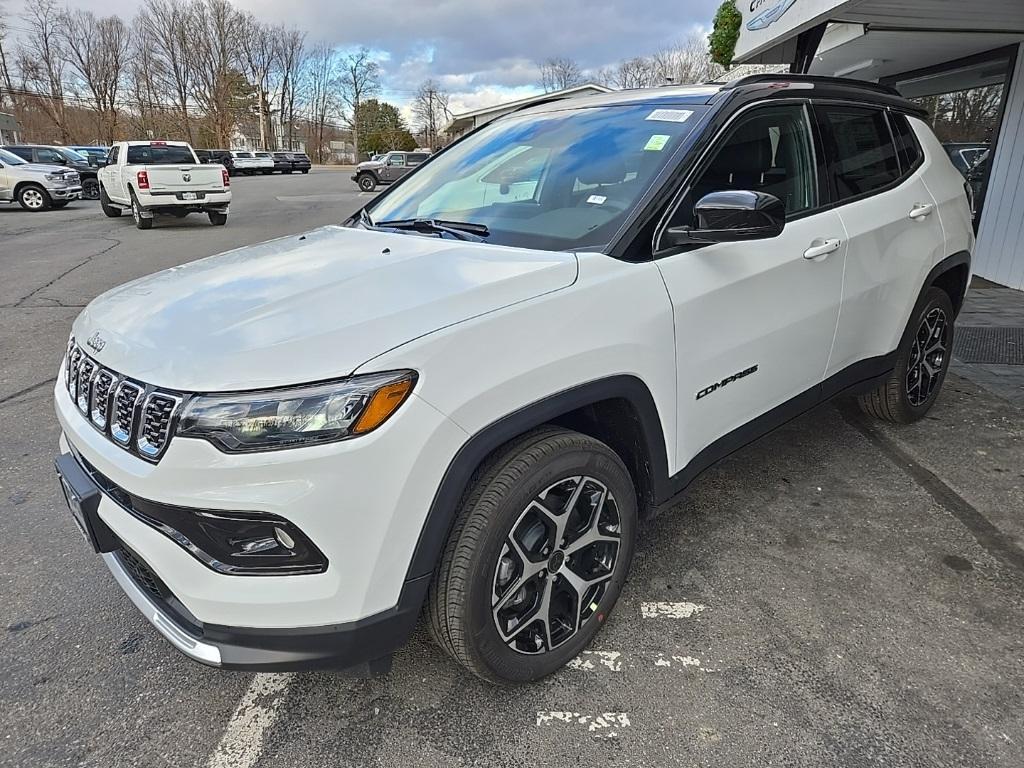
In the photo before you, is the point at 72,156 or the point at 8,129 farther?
the point at 8,129

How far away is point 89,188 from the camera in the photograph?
76.9ft

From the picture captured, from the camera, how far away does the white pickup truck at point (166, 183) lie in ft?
45.2

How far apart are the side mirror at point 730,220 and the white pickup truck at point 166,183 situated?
1424cm

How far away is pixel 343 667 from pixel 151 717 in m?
0.81

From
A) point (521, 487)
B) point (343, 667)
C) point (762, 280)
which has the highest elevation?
point (762, 280)

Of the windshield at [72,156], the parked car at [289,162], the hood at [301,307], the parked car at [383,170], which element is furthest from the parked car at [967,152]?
the parked car at [289,162]

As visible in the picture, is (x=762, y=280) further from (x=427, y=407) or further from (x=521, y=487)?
(x=427, y=407)

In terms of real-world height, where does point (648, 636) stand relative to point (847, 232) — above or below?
below

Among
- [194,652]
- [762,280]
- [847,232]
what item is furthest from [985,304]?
[194,652]

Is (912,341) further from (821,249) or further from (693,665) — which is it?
(693,665)

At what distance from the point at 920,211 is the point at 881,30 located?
5334mm

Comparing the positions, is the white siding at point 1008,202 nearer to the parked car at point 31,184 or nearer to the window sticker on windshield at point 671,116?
the window sticker on windshield at point 671,116

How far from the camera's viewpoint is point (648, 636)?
7.72ft

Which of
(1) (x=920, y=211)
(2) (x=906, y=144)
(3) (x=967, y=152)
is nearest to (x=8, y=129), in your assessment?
(3) (x=967, y=152)
